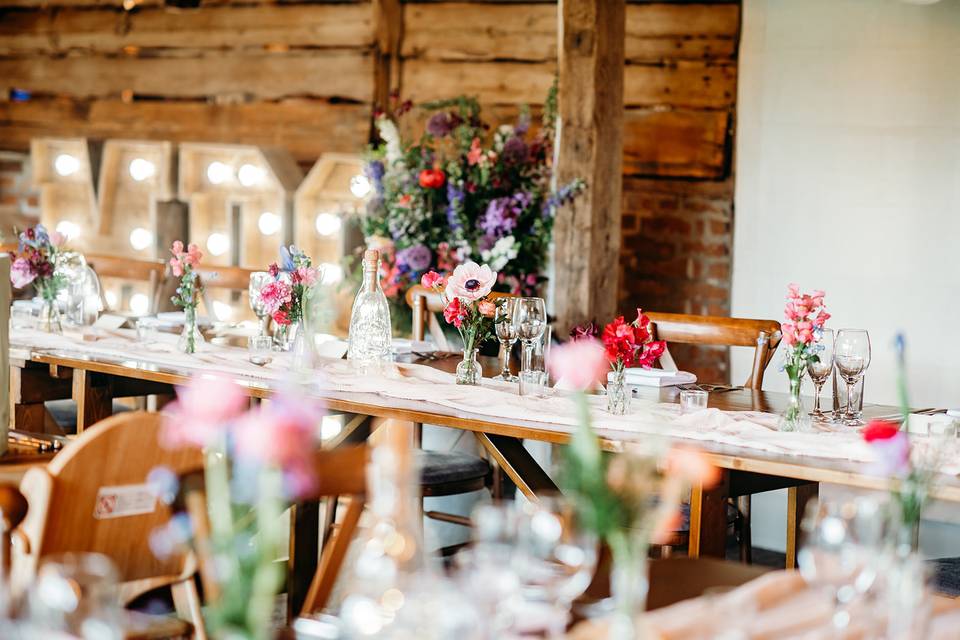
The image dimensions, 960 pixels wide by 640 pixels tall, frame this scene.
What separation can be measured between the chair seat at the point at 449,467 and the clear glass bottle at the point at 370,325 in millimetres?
328

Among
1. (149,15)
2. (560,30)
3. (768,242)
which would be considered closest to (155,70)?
(149,15)

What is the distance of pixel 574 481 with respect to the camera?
138 centimetres

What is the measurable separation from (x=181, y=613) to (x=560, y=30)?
2528 mm

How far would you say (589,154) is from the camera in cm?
432

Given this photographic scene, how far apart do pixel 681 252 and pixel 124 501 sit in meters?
3.37

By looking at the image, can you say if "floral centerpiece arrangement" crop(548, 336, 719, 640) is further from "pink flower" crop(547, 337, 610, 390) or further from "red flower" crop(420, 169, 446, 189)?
"red flower" crop(420, 169, 446, 189)

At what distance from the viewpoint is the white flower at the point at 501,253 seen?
14.9ft

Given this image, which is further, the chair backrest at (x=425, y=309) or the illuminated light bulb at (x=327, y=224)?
the illuminated light bulb at (x=327, y=224)

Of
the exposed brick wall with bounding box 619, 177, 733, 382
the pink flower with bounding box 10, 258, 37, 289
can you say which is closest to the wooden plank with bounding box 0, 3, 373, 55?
the exposed brick wall with bounding box 619, 177, 733, 382

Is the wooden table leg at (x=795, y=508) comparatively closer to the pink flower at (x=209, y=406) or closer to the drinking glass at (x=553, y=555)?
the drinking glass at (x=553, y=555)

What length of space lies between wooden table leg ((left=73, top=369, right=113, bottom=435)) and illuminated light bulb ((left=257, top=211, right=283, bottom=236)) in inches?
96.6

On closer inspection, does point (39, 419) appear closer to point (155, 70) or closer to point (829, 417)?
point (829, 417)

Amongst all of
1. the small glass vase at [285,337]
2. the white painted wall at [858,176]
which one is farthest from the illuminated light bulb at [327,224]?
the small glass vase at [285,337]

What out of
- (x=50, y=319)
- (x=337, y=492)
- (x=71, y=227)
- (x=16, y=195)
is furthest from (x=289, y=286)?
(x=16, y=195)
